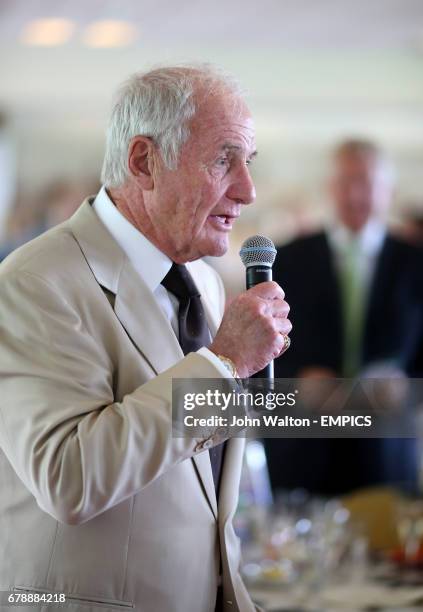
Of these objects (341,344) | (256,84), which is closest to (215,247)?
(341,344)

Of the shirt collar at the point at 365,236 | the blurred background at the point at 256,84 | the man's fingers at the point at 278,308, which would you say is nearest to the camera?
the man's fingers at the point at 278,308

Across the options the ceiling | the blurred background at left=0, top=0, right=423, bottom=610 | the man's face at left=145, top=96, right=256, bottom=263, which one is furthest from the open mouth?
the ceiling

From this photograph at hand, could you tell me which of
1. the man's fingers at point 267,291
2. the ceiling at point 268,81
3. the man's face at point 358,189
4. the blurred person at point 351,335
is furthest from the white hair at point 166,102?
the ceiling at point 268,81

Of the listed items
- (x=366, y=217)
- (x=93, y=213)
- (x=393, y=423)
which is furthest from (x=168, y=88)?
(x=366, y=217)

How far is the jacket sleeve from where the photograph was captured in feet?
4.19

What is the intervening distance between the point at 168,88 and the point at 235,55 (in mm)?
7552

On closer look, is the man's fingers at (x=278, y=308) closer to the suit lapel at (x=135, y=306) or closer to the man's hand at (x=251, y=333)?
the man's hand at (x=251, y=333)

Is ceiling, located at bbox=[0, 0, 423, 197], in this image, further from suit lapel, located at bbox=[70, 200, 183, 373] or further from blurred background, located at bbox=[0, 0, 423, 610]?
suit lapel, located at bbox=[70, 200, 183, 373]

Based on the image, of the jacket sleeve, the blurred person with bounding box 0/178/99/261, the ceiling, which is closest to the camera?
the jacket sleeve

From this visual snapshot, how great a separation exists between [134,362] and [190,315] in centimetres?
18

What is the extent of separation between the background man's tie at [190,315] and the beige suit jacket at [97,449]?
0.18 ft

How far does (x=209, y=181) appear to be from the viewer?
148cm

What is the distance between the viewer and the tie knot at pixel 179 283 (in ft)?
5.08

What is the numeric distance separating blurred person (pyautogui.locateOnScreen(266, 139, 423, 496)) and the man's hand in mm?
2328
